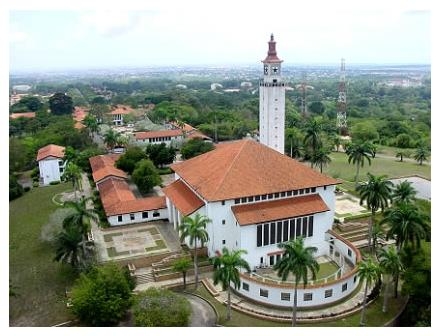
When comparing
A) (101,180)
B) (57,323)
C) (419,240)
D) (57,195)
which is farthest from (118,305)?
(57,195)

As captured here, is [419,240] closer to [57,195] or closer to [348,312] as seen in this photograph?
[348,312]

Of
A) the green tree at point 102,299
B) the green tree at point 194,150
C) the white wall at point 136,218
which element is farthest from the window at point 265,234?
the green tree at point 194,150

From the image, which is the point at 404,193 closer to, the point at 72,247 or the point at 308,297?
the point at 308,297

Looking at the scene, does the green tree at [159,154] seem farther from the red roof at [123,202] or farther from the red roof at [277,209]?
the red roof at [277,209]

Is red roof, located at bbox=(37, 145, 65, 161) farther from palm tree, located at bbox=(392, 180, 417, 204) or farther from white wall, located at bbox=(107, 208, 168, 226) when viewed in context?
A: palm tree, located at bbox=(392, 180, 417, 204)

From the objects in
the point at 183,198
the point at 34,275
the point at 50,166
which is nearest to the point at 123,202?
the point at 183,198

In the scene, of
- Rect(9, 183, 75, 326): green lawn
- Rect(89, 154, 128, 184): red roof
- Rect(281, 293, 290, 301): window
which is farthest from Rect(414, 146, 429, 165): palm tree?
Rect(9, 183, 75, 326): green lawn
